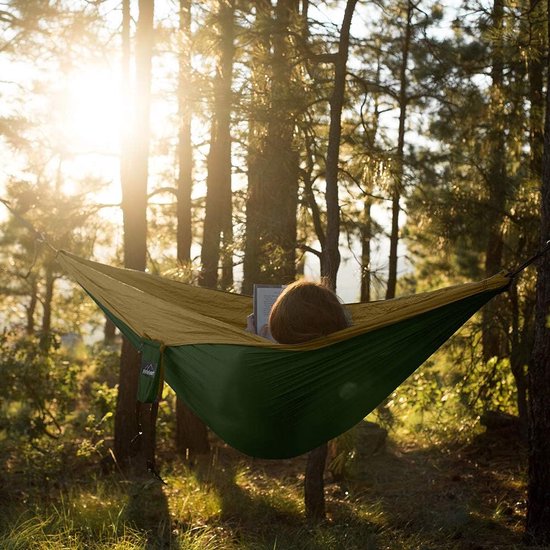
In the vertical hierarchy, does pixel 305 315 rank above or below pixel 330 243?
below

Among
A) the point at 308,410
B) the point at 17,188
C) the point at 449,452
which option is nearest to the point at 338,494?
the point at 449,452

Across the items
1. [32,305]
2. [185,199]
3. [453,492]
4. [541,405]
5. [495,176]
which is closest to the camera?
[541,405]

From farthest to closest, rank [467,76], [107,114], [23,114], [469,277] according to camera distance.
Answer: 1. [469,277]
2. [23,114]
3. [107,114]
4. [467,76]

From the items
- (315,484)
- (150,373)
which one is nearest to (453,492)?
(315,484)

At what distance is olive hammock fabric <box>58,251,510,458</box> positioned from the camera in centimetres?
193

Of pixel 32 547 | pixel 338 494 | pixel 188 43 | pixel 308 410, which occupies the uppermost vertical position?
pixel 188 43

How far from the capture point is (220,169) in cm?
533

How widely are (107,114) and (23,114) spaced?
139 centimetres

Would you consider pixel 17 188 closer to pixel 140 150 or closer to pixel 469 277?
pixel 140 150

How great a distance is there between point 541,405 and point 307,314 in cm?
164

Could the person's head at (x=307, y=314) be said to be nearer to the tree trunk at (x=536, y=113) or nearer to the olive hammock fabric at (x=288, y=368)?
the olive hammock fabric at (x=288, y=368)

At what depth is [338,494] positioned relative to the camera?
4.13 meters

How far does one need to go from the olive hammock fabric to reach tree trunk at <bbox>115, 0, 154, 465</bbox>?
8.60ft

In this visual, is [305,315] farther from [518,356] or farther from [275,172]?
[518,356]
